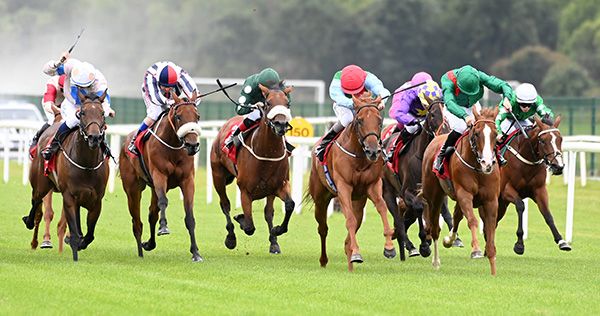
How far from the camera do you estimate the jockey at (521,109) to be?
13.0 m

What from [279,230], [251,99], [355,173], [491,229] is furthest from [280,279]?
[251,99]

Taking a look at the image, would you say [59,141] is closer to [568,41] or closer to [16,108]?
[16,108]

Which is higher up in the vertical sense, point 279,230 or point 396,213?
point 396,213

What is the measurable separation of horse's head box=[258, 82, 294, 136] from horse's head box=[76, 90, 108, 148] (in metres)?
1.55

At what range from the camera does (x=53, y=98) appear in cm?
1440

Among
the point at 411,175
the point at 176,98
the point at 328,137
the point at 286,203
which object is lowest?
the point at 286,203

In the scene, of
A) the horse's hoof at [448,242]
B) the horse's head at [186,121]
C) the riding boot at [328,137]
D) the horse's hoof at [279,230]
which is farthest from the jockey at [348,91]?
the horse's hoof at [448,242]

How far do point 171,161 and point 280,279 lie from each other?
2628 mm

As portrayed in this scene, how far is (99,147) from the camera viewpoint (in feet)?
41.4

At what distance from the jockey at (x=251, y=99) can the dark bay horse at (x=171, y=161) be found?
0.72m

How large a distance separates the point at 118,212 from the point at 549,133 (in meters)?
6.99

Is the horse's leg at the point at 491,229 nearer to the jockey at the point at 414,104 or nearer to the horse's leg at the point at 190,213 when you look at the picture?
the jockey at the point at 414,104

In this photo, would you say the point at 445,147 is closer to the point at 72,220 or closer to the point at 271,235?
the point at 271,235

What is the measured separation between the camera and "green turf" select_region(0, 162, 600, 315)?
930 centimetres
